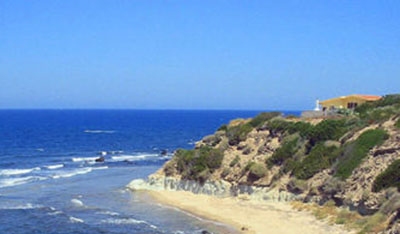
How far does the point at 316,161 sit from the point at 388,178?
8316 mm

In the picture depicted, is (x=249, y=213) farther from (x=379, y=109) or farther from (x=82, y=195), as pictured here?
(x=82, y=195)

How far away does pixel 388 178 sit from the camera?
3422 centimetres

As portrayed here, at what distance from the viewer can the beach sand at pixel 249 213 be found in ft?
111

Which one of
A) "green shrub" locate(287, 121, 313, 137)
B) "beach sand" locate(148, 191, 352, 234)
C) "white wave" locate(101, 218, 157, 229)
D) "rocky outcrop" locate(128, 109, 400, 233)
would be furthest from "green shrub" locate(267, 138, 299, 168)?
"white wave" locate(101, 218, 157, 229)

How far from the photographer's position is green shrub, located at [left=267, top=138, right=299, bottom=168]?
45062mm

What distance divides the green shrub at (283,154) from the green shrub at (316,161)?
1.95 m

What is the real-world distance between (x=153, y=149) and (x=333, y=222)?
2316 inches

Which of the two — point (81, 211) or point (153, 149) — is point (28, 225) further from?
point (153, 149)

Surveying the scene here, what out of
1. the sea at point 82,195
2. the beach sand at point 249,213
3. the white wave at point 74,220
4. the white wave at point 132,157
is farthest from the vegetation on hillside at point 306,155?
the white wave at point 132,157

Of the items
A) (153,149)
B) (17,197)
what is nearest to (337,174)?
(17,197)

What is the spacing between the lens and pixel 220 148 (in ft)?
168

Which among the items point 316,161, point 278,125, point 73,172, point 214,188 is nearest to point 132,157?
point 73,172

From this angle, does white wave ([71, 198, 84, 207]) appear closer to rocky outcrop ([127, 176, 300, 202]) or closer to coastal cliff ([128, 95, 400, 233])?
rocky outcrop ([127, 176, 300, 202])

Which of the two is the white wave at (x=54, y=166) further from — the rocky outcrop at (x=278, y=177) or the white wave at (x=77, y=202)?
the white wave at (x=77, y=202)
